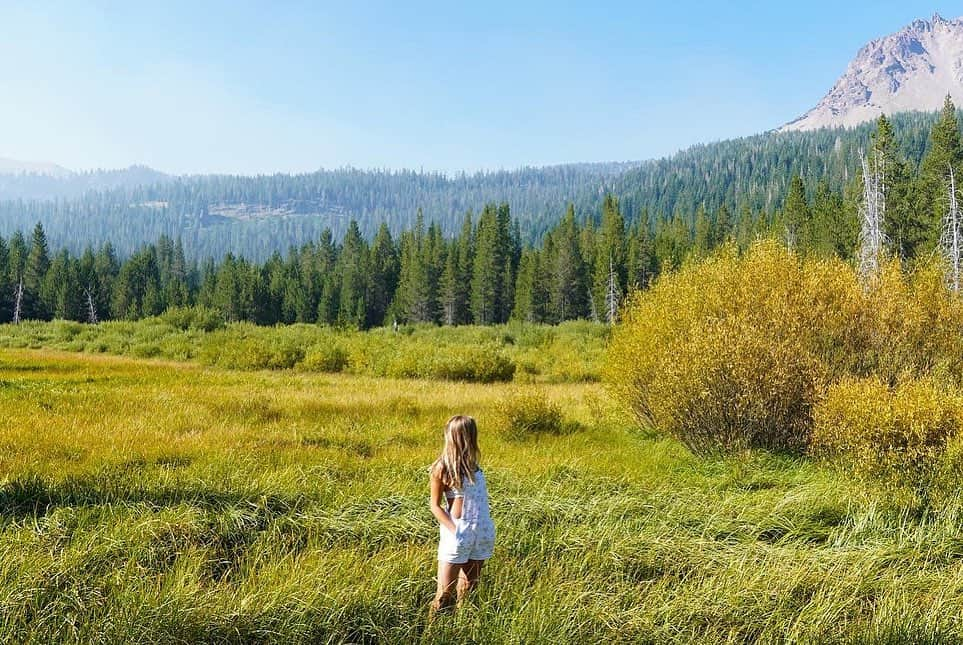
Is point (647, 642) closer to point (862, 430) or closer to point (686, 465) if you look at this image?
point (862, 430)

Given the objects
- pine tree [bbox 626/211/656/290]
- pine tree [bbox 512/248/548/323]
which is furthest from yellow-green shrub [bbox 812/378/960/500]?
pine tree [bbox 512/248/548/323]

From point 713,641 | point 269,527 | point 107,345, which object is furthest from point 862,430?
point 107,345

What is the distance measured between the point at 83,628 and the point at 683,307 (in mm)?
9438

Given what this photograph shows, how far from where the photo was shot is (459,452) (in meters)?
4.58

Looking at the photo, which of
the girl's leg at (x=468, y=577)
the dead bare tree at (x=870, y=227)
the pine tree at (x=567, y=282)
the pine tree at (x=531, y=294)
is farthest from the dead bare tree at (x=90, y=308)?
the girl's leg at (x=468, y=577)

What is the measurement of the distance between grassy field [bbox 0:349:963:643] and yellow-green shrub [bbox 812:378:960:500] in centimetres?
42

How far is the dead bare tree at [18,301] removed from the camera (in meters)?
62.3

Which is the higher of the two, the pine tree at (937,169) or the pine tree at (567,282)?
the pine tree at (937,169)

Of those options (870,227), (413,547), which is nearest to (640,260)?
(870,227)

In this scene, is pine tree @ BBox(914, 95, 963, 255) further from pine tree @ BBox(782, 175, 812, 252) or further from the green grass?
the green grass

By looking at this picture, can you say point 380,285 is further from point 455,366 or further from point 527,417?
point 527,417

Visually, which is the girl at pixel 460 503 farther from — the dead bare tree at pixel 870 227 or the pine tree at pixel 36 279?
the pine tree at pixel 36 279

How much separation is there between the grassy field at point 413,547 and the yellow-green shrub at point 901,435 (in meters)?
0.42

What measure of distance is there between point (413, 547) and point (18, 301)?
2806 inches
